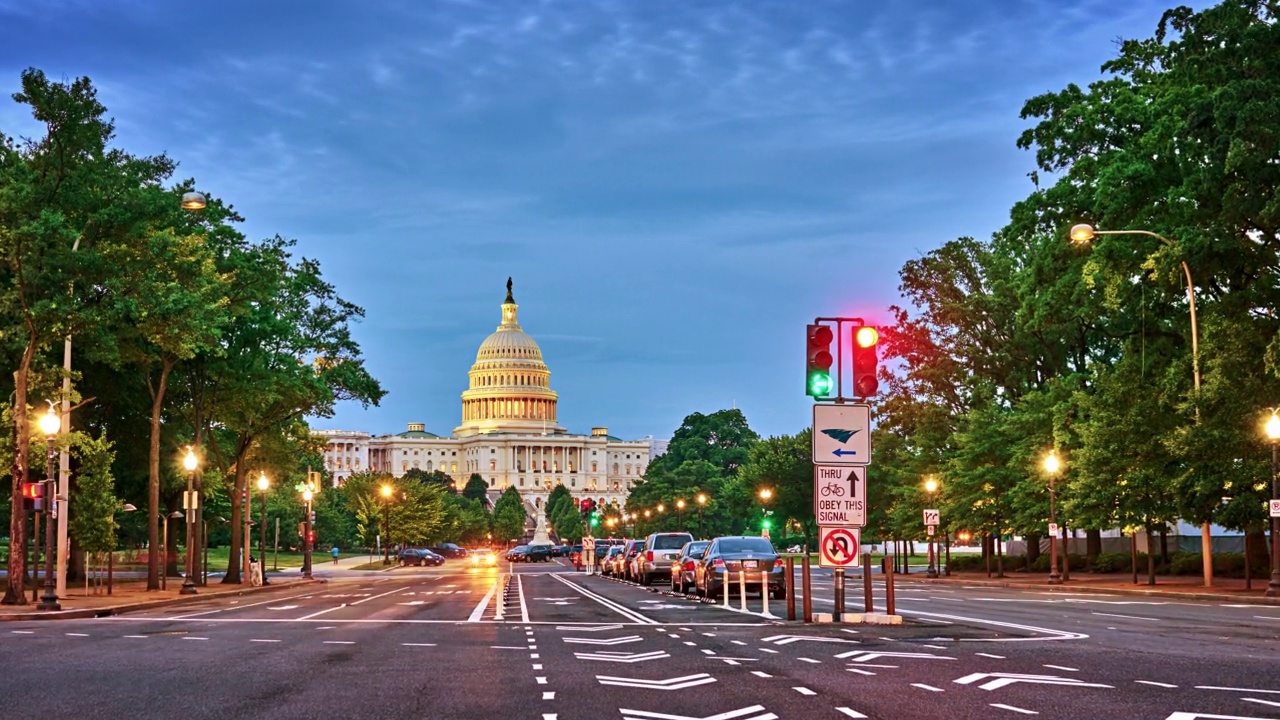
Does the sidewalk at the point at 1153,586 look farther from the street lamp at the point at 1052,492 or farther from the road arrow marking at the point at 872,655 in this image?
the road arrow marking at the point at 872,655

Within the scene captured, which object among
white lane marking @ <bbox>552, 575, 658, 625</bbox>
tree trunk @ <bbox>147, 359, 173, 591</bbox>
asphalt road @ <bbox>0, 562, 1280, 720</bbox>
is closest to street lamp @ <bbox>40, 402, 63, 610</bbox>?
asphalt road @ <bbox>0, 562, 1280, 720</bbox>

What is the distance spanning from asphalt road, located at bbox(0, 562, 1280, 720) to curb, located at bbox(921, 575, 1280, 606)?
767 cm

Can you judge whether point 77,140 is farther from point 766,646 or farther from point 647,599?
point 766,646

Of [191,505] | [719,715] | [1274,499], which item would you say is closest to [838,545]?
[719,715]

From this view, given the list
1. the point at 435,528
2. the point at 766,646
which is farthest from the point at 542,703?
the point at 435,528

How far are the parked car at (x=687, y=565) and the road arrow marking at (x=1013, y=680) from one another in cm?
2475

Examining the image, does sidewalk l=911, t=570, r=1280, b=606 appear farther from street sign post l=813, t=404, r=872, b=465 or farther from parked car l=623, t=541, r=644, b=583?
street sign post l=813, t=404, r=872, b=465

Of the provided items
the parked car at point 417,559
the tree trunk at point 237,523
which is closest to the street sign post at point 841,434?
the tree trunk at point 237,523

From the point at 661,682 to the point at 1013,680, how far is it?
3580 millimetres

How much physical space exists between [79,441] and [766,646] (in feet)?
77.0

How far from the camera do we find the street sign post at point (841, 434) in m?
23.6

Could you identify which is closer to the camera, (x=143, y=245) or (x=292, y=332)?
(x=143, y=245)

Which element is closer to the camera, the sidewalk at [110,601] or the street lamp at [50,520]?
the sidewalk at [110,601]

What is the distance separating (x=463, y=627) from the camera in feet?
82.7
